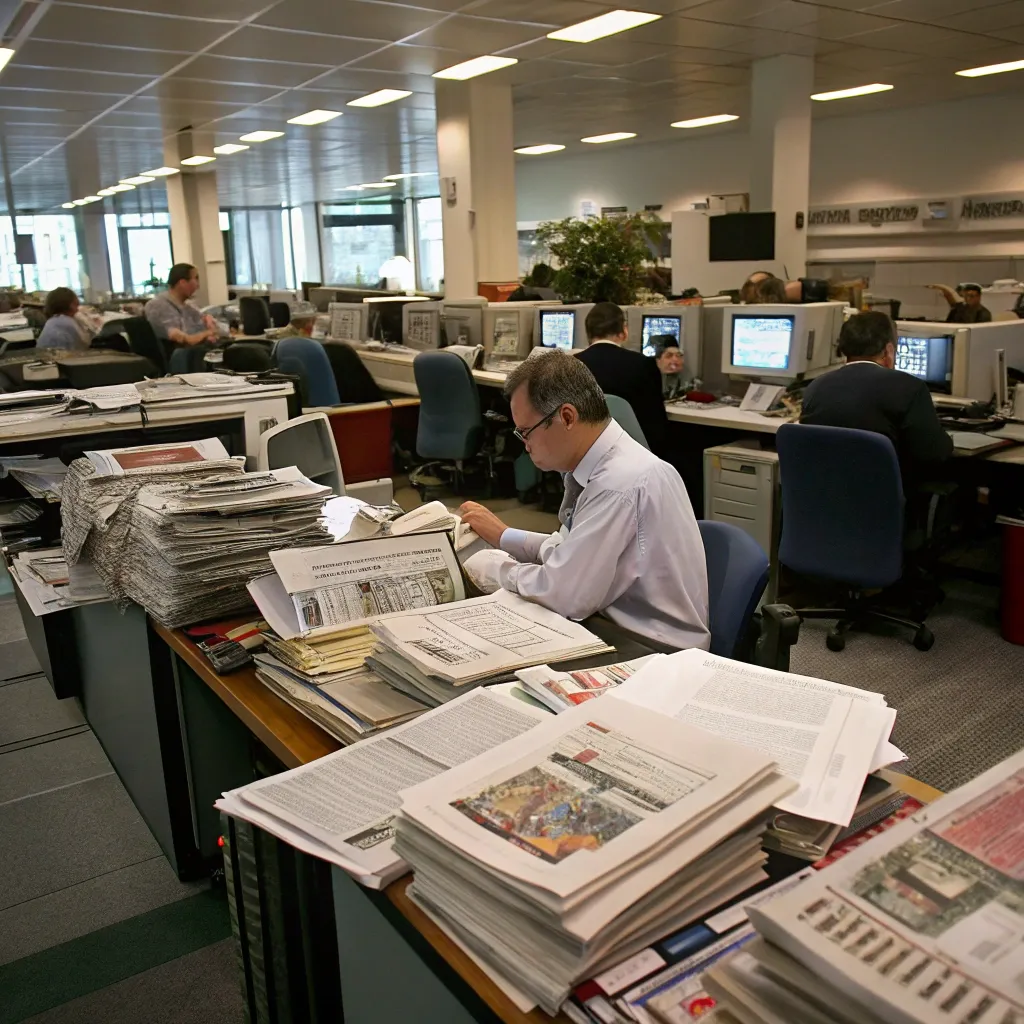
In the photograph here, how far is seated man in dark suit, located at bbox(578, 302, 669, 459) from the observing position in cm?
461

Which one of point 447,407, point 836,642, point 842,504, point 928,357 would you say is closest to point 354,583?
point 842,504

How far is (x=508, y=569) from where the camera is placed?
1.89 meters

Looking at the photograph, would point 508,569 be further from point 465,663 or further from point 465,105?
point 465,105

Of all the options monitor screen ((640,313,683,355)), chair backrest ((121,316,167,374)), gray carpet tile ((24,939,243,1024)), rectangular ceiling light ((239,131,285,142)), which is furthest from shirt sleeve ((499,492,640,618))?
rectangular ceiling light ((239,131,285,142))

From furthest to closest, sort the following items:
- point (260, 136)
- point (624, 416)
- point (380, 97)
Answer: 1. point (260, 136)
2. point (380, 97)
3. point (624, 416)

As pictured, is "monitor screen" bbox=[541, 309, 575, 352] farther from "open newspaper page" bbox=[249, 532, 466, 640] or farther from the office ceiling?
"open newspaper page" bbox=[249, 532, 466, 640]

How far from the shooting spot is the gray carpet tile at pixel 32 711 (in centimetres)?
305

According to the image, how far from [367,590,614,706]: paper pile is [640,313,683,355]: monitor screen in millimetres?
3807

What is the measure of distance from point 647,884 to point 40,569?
215cm

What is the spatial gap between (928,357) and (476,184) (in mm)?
4180

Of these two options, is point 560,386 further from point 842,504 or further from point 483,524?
point 842,504

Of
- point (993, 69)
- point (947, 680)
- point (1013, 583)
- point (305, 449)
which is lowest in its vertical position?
point (947, 680)

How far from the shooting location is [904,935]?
73 cm

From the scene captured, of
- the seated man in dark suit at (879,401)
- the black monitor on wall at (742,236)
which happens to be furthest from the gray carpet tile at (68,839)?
the black monitor on wall at (742,236)
